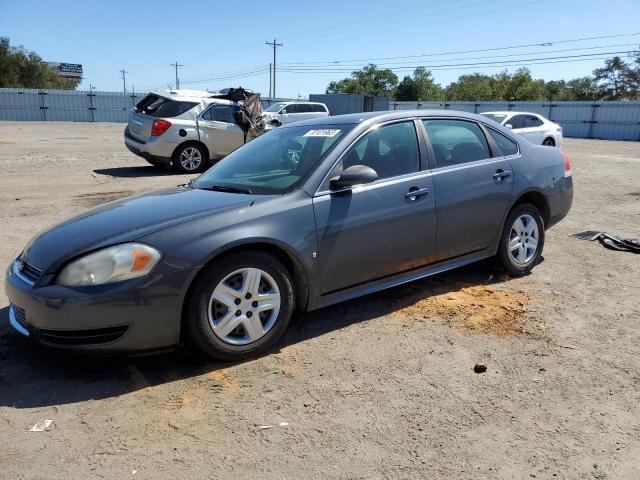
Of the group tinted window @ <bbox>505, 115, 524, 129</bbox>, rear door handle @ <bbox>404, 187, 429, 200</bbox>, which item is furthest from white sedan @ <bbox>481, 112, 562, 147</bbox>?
rear door handle @ <bbox>404, 187, 429, 200</bbox>

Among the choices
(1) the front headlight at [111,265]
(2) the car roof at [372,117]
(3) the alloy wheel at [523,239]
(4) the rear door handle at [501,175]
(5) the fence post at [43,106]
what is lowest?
(3) the alloy wheel at [523,239]

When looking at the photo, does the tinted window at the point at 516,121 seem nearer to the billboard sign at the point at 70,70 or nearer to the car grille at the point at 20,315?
the car grille at the point at 20,315

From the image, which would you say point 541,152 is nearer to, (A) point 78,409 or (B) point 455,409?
(B) point 455,409

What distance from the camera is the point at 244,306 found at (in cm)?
333

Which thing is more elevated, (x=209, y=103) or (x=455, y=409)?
(x=209, y=103)

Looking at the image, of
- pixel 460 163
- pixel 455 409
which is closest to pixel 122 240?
pixel 455 409

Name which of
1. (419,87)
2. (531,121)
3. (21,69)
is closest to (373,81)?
(419,87)

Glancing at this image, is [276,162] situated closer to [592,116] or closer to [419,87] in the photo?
[592,116]

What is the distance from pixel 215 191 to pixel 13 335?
1.75m

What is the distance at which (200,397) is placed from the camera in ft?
9.80

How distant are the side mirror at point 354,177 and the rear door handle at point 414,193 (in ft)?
1.47

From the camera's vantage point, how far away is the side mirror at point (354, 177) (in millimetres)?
3670

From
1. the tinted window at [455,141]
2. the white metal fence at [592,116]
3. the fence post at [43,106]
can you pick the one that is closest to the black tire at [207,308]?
the tinted window at [455,141]

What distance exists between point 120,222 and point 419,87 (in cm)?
7707
